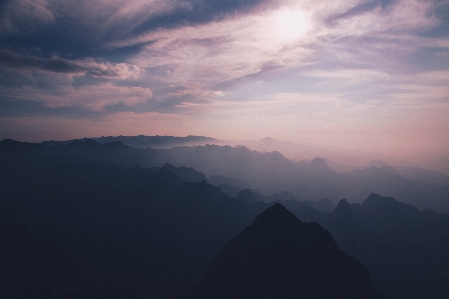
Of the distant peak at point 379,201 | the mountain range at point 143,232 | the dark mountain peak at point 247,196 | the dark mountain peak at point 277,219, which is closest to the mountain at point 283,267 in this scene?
the dark mountain peak at point 277,219

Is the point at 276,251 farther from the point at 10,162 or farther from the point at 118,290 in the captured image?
the point at 10,162

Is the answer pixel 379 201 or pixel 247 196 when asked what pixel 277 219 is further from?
pixel 379 201

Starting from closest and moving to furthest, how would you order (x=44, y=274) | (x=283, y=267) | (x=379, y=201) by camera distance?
(x=283, y=267), (x=44, y=274), (x=379, y=201)

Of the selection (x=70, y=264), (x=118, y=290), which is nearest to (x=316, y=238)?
(x=118, y=290)

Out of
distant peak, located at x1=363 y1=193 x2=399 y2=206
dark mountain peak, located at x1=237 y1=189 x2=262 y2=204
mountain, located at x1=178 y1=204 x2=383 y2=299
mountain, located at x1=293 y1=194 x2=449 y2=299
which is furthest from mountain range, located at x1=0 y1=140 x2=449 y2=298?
mountain, located at x1=178 y1=204 x2=383 y2=299

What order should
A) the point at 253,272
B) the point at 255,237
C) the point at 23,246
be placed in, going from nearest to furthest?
the point at 253,272 < the point at 255,237 < the point at 23,246

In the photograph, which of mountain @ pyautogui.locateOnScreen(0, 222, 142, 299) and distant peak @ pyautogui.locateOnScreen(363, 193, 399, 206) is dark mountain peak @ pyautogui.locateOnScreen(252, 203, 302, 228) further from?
distant peak @ pyautogui.locateOnScreen(363, 193, 399, 206)

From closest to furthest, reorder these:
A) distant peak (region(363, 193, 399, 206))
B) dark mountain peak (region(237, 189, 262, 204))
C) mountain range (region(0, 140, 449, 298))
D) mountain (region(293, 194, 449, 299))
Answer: mountain range (region(0, 140, 449, 298))
mountain (region(293, 194, 449, 299))
distant peak (region(363, 193, 399, 206))
dark mountain peak (region(237, 189, 262, 204))

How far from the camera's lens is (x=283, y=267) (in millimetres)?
45969

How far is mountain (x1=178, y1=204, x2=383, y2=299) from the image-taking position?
41.8 m

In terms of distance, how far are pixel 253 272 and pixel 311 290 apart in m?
11.9

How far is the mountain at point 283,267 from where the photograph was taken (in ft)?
137

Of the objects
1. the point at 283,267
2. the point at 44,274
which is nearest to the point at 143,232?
the point at 44,274

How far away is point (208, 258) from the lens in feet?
300
